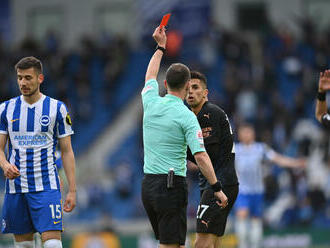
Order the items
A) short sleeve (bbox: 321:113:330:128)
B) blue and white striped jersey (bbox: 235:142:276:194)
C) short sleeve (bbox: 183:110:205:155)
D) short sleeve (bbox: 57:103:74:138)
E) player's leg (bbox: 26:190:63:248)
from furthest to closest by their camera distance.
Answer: blue and white striped jersey (bbox: 235:142:276:194)
short sleeve (bbox: 321:113:330:128)
short sleeve (bbox: 57:103:74:138)
player's leg (bbox: 26:190:63:248)
short sleeve (bbox: 183:110:205:155)

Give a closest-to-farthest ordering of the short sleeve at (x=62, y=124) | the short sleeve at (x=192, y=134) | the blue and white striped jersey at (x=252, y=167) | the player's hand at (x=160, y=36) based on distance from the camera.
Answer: the short sleeve at (x=192, y=134) → the short sleeve at (x=62, y=124) → the player's hand at (x=160, y=36) → the blue and white striped jersey at (x=252, y=167)

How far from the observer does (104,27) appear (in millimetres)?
30531

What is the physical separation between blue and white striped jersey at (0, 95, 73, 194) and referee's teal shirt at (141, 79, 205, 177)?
1.02 meters

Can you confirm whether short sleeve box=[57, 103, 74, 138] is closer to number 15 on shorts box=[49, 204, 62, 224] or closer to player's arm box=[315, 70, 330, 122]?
number 15 on shorts box=[49, 204, 62, 224]

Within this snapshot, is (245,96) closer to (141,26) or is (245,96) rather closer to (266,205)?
(266,205)

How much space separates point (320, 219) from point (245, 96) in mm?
5322

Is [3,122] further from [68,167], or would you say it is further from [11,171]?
→ [68,167]

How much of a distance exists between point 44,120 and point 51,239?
1.34 meters

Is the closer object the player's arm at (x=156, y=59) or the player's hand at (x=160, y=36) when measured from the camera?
the player's arm at (x=156, y=59)

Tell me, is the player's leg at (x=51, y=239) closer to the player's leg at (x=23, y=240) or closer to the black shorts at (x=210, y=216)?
the player's leg at (x=23, y=240)

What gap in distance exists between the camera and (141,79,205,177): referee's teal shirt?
7.48 metres

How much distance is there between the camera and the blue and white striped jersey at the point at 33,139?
773cm

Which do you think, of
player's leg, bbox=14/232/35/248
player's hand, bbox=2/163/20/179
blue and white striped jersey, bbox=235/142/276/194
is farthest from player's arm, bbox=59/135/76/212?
blue and white striped jersey, bbox=235/142/276/194

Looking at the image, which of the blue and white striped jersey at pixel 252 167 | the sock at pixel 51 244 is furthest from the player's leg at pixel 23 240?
the blue and white striped jersey at pixel 252 167
